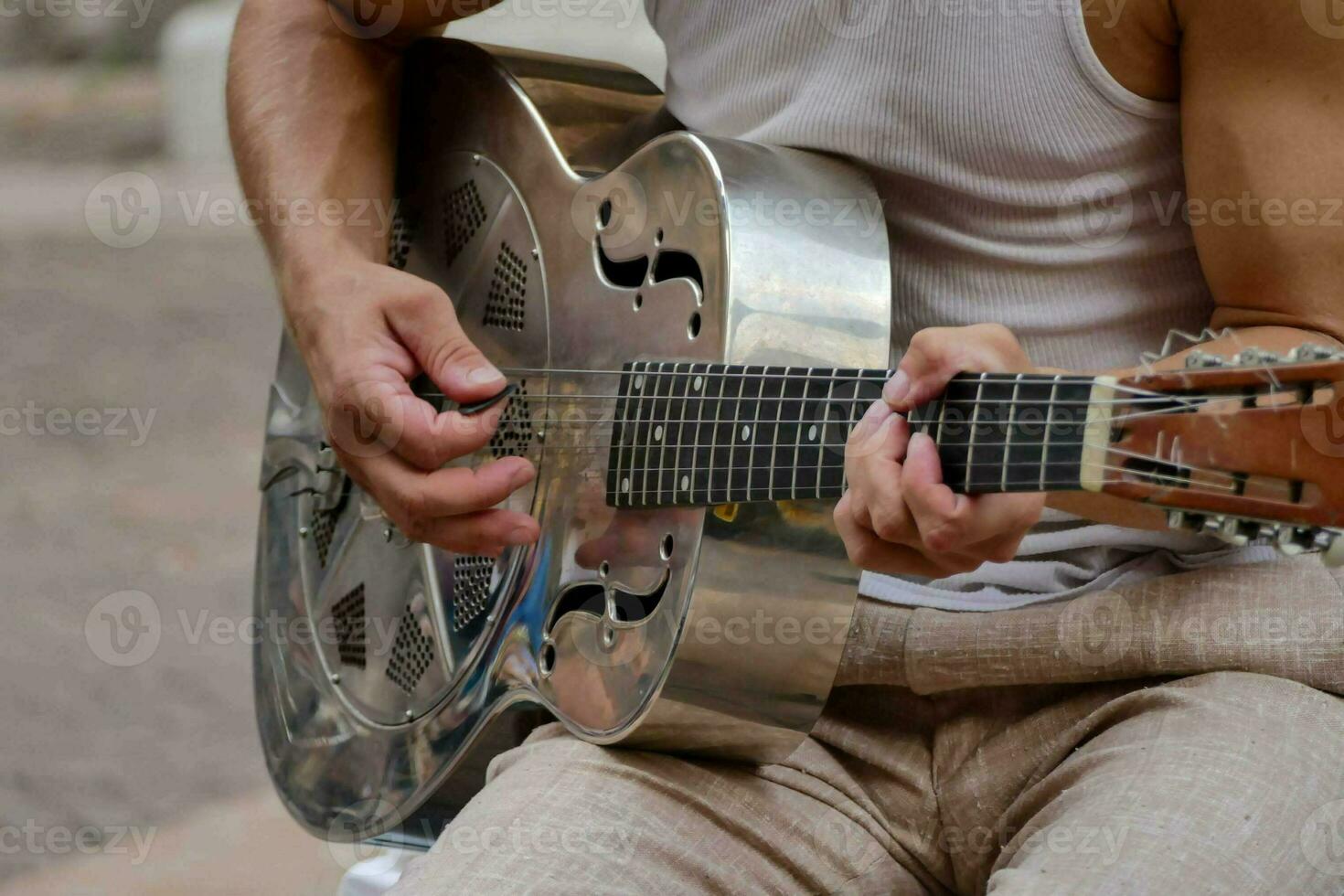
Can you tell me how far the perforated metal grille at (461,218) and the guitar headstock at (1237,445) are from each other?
669mm

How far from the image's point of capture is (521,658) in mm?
1007

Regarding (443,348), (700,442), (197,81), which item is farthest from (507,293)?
(197,81)

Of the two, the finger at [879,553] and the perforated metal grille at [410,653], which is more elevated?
the finger at [879,553]

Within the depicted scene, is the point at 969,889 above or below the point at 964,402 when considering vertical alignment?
below

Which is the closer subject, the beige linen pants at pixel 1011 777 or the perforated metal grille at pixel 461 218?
the beige linen pants at pixel 1011 777

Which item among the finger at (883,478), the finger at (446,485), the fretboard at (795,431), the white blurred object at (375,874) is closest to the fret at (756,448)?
the fretboard at (795,431)

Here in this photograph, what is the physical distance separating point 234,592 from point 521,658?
1.58 m

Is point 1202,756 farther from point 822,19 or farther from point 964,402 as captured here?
point 822,19

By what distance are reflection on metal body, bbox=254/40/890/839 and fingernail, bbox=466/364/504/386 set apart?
40 mm

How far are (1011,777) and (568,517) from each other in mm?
330

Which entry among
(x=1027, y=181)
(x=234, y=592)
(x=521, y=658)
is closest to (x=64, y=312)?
(x=234, y=592)

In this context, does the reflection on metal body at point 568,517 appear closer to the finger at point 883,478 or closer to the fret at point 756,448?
the fret at point 756,448

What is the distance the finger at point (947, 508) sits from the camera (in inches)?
25.9

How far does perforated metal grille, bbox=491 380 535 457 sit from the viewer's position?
3.39ft
